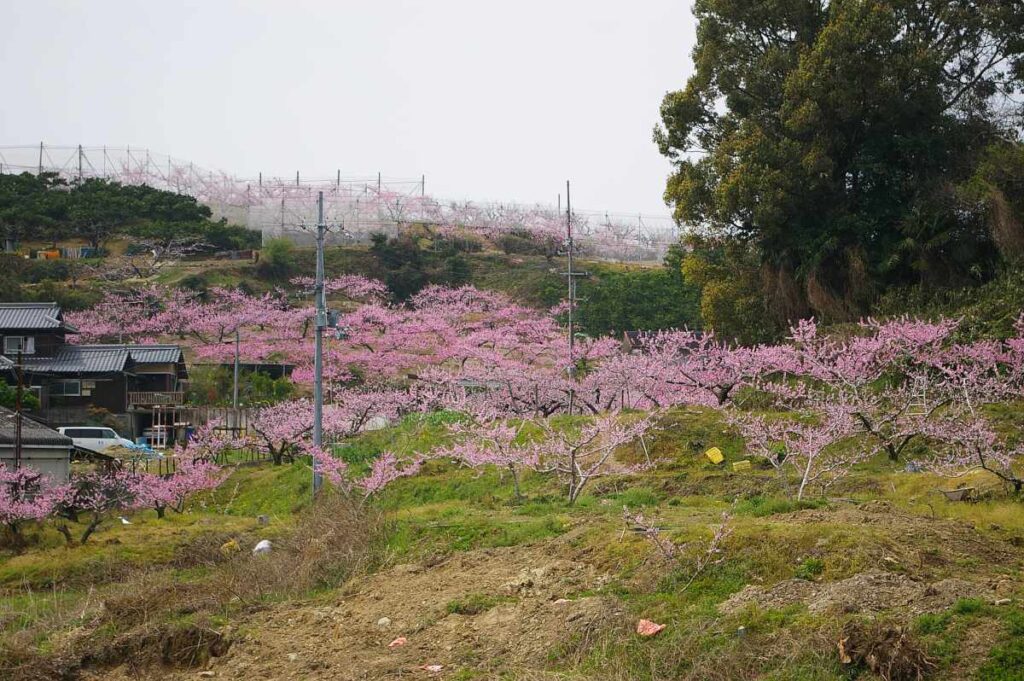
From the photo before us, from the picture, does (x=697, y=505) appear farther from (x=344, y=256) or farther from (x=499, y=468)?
(x=344, y=256)

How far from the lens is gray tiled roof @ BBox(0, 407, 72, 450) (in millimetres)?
22906

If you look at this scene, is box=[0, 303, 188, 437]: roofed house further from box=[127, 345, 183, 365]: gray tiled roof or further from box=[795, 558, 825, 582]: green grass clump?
box=[795, 558, 825, 582]: green grass clump

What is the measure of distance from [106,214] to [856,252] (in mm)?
42503

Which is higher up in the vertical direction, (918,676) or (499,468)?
(918,676)

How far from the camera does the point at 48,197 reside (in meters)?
55.6

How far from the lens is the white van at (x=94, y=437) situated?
3122 cm

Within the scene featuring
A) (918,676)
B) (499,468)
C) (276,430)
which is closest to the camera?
(918,676)

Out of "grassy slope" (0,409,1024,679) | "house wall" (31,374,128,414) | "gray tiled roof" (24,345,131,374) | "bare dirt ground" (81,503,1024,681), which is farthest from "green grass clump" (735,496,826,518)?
"house wall" (31,374,128,414)

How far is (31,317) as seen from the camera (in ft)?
117

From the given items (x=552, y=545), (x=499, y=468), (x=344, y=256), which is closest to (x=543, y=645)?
Answer: (x=552, y=545)

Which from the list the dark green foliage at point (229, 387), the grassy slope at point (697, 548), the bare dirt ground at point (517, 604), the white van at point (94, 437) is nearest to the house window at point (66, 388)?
the white van at point (94, 437)

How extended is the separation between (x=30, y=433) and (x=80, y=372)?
1233 cm

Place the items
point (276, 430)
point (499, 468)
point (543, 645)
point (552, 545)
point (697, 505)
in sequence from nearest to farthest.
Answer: point (543, 645)
point (552, 545)
point (697, 505)
point (499, 468)
point (276, 430)

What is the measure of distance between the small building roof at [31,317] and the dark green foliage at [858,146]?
22.3 metres
